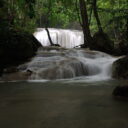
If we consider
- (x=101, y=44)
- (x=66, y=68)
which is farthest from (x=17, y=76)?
(x=101, y=44)

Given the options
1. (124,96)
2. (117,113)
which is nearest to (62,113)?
(117,113)

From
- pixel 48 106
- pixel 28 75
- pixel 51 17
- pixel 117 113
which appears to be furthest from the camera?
pixel 51 17

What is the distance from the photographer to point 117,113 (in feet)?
11.9

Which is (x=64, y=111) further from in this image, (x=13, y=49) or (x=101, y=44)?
(x=101, y=44)

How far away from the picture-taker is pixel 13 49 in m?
10.4

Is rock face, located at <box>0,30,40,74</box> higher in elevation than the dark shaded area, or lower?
higher

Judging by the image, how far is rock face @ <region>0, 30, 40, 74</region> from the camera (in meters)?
9.98

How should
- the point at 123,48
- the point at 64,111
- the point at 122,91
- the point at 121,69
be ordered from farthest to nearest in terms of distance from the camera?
the point at 123,48, the point at 121,69, the point at 122,91, the point at 64,111

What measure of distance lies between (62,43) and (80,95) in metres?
20.6

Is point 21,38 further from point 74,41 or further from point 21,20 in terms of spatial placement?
point 74,41

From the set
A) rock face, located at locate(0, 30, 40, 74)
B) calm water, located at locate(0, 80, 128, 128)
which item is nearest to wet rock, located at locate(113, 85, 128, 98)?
calm water, located at locate(0, 80, 128, 128)

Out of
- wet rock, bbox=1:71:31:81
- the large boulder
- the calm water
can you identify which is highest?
the large boulder

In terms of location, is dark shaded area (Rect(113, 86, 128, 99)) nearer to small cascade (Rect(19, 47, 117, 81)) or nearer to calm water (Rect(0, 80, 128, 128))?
calm water (Rect(0, 80, 128, 128))

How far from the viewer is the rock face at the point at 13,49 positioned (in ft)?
32.7
